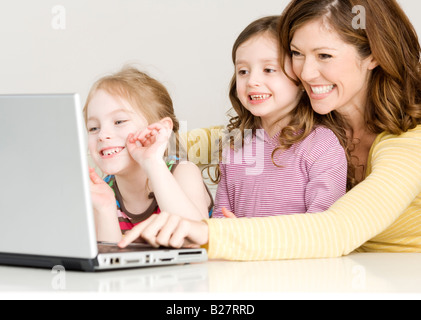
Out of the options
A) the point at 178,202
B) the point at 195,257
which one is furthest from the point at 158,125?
the point at 195,257

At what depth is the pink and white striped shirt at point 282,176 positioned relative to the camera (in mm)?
1520

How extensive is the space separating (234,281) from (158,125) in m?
0.73

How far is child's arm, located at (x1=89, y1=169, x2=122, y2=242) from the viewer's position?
4.77ft

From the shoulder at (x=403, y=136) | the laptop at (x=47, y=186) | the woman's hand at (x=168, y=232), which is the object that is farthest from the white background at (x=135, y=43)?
the laptop at (x=47, y=186)

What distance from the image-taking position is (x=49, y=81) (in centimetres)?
314

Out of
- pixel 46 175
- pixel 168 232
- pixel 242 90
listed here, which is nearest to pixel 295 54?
pixel 242 90

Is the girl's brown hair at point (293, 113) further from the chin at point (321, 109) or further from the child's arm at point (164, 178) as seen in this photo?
the child's arm at point (164, 178)

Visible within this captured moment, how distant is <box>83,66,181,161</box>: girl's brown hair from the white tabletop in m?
0.76

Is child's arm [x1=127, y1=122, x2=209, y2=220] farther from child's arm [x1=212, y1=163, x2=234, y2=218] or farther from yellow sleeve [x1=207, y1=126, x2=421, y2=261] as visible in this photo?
yellow sleeve [x1=207, y1=126, x2=421, y2=261]

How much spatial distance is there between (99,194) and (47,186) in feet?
2.01

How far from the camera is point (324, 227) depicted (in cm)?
110

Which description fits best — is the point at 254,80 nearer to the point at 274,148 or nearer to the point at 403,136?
the point at 274,148

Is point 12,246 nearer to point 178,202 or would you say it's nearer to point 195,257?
point 195,257

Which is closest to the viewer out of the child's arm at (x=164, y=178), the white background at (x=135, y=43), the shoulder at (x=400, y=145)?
the shoulder at (x=400, y=145)
